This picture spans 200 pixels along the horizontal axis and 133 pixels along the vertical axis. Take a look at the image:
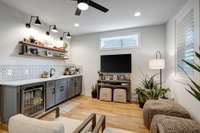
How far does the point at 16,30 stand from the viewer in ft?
10.2

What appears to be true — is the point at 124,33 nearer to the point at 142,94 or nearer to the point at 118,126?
the point at 142,94

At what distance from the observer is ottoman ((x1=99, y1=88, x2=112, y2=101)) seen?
4.39 metres

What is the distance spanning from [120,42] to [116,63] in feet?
2.86

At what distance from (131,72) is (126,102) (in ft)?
3.54

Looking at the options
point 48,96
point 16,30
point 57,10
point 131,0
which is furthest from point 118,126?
point 16,30

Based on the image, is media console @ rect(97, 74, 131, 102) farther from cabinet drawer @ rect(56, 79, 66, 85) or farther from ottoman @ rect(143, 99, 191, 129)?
ottoman @ rect(143, 99, 191, 129)

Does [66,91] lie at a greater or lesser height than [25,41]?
lesser

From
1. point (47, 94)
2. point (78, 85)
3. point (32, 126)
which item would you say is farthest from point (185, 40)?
point (78, 85)

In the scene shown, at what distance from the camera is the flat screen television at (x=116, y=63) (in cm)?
436

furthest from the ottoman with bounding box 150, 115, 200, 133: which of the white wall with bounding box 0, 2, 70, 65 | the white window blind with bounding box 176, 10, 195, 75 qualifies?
the white wall with bounding box 0, 2, 70, 65

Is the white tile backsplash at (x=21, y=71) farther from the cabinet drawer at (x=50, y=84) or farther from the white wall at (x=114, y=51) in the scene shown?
the white wall at (x=114, y=51)

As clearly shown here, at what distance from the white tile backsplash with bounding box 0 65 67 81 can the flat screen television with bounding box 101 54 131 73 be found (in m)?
2.00

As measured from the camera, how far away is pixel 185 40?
266 centimetres

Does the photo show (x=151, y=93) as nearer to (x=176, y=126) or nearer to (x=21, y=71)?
(x=176, y=126)
